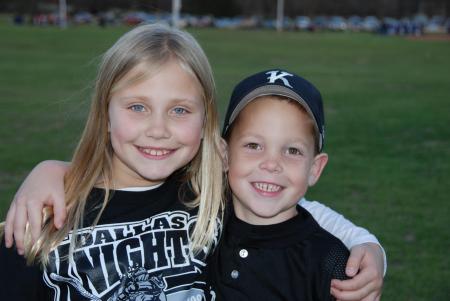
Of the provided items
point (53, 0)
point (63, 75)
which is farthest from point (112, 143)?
point (53, 0)

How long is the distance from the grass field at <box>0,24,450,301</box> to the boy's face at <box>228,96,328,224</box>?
79 cm

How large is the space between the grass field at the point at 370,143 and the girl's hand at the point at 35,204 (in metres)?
0.52

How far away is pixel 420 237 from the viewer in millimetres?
5359

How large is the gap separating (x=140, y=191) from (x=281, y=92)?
65 centimetres

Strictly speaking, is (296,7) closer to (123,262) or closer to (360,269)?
(360,269)

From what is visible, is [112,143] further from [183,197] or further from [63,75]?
[63,75]

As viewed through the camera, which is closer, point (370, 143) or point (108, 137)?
point (108, 137)

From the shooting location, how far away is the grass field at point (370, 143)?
4.99 metres

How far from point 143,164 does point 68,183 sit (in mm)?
290

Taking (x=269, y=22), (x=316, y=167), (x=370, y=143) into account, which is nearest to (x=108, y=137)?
(x=316, y=167)

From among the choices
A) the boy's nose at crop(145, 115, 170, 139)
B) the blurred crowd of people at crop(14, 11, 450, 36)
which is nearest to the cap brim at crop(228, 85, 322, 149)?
the boy's nose at crop(145, 115, 170, 139)

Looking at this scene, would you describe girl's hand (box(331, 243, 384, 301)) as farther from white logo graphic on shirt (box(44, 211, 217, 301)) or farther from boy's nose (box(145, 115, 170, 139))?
boy's nose (box(145, 115, 170, 139))

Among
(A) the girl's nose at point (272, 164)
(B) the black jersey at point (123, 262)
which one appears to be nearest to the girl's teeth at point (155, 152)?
(B) the black jersey at point (123, 262)

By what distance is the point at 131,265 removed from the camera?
90.0 inches
